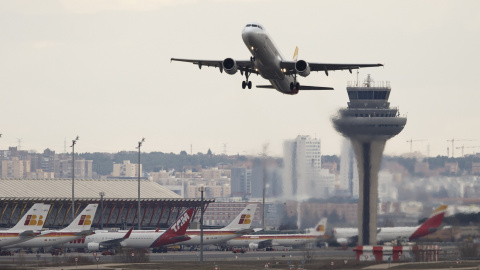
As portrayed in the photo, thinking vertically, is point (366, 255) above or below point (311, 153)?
below

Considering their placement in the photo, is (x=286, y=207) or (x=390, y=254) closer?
(x=390, y=254)

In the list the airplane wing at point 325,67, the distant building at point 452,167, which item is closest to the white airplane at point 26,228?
the airplane wing at point 325,67

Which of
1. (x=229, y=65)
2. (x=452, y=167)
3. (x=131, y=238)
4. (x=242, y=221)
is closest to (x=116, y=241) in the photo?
(x=131, y=238)

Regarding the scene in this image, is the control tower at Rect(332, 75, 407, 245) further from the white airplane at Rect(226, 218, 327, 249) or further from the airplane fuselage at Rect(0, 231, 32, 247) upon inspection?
the airplane fuselage at Rect(0, 231, 32, 247)

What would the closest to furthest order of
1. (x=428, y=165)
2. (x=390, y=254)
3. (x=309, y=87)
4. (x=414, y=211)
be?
(x=309, y=87)
(x=390, y=254)
(x=414, y=211)
(x=428, y=165)

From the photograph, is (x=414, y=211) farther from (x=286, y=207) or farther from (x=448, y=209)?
(x=286, y=207)

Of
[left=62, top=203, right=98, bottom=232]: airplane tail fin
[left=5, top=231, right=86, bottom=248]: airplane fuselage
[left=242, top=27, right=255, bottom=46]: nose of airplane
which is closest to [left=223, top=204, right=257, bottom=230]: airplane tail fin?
[left=62, top=203, right=98, bottom=232]: airplane tail fin

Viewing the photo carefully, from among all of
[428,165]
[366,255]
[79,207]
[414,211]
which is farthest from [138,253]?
[79,207]

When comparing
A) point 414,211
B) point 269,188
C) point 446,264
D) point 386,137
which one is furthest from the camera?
point 386,137
